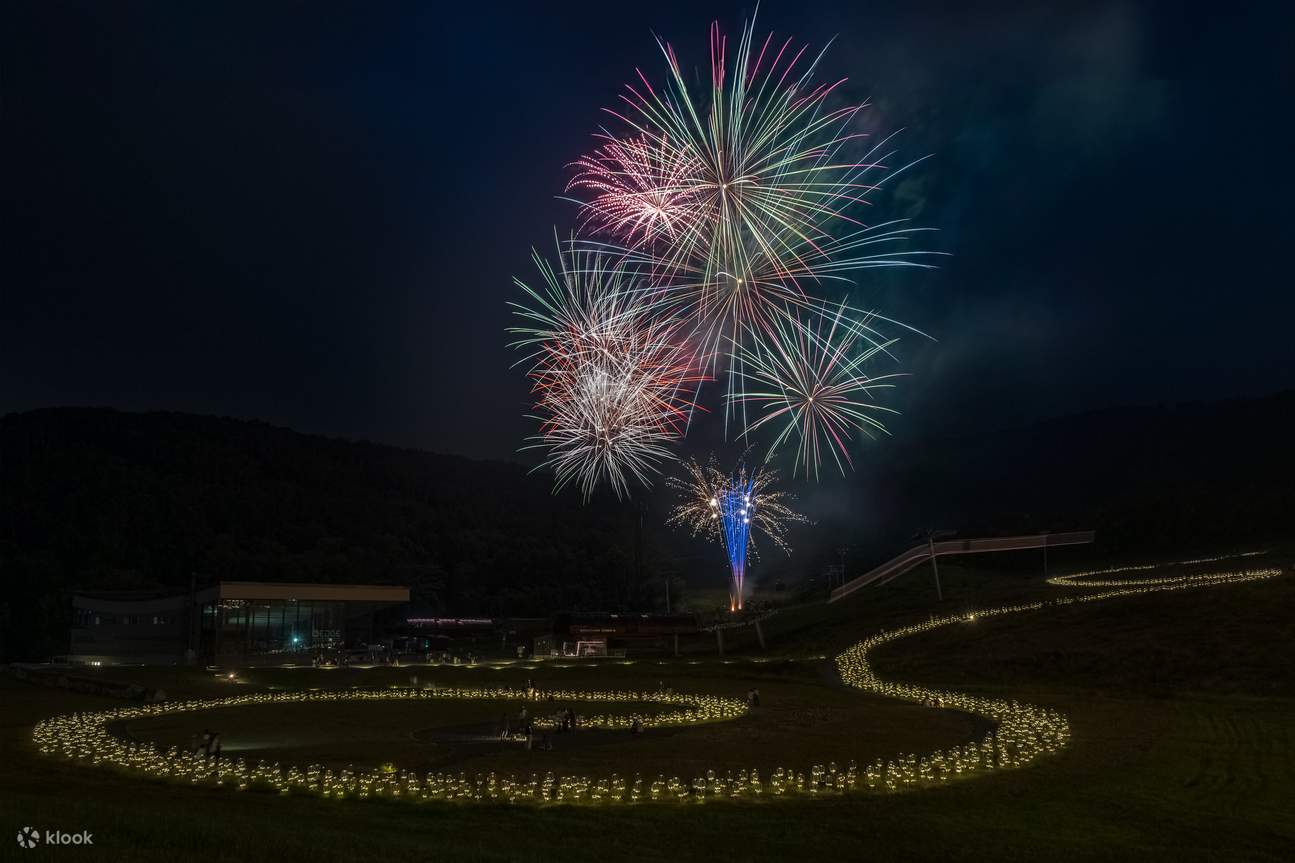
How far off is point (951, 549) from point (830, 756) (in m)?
61.2

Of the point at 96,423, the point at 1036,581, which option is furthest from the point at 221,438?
the point at 1036,581

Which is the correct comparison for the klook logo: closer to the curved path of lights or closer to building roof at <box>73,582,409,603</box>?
the curved path of lights

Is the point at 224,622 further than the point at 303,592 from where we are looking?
No

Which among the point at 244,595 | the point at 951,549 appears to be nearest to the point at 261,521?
the point at 244,595

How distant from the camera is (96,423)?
128 metres

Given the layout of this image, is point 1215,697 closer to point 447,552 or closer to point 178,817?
point 178,817

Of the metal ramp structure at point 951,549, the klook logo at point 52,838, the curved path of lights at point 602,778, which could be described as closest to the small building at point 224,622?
the curved path of lights at point 602,778

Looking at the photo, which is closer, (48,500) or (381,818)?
(381,818)

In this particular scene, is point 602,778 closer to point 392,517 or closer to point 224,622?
point 224,622

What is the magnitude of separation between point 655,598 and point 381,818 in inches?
3459

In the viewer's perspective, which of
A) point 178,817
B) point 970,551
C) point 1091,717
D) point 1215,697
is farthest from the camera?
point 970,551

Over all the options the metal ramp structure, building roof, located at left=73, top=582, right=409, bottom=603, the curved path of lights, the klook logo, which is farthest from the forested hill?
the klook logo

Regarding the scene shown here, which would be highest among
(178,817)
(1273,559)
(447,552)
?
(447,552)

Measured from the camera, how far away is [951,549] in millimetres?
78938
